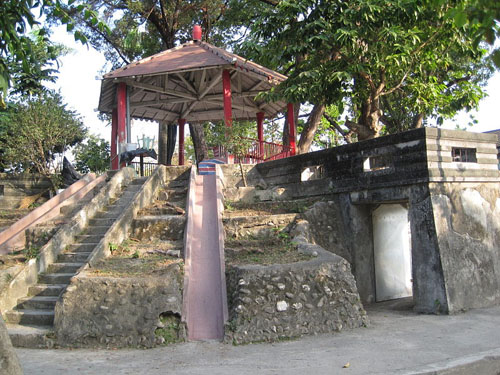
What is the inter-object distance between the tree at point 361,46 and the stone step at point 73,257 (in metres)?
5.78

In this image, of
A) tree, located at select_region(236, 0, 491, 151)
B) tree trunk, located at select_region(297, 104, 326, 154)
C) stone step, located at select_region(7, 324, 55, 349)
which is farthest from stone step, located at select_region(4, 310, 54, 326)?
tree trunk, located at select_region(297, 104, 326, 154)

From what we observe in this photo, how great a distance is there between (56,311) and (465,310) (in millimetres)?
6556

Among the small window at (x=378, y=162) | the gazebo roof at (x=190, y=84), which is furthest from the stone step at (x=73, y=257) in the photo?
the gazebo roof at (x=190, y=84)

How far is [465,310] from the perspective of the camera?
7.65 meters

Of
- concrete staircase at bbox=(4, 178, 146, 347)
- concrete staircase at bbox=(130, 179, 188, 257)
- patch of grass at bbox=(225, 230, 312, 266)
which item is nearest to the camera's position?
concrete staircase at bbox=(4, 178, 146, 347)

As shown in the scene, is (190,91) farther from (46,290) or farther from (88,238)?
(46,290)

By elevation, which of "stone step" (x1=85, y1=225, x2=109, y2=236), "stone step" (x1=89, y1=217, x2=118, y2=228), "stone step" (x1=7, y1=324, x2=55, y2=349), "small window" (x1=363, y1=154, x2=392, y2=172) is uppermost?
"small window" (x1=363, y1=154, x2=392, y2=172)

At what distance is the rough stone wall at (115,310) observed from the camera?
19.2 ft

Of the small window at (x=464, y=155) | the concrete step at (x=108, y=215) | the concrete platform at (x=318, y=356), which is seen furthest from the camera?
the concrete step at (x=108, y=215)

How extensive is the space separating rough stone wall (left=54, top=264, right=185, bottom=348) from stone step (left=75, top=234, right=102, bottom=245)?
2008 mm

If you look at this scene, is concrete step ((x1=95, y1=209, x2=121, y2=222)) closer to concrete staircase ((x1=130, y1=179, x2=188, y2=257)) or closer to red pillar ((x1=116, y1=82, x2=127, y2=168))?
concrete staircase ((x1=130, y1=179, x2=188, y2=257))

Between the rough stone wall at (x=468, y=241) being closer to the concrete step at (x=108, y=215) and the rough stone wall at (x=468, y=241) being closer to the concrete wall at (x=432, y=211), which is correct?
the concrete wall at (x=432, y=211)

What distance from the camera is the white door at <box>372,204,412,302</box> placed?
10.0 m

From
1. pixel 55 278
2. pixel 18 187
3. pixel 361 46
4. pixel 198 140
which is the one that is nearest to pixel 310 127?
pixel 361 46
